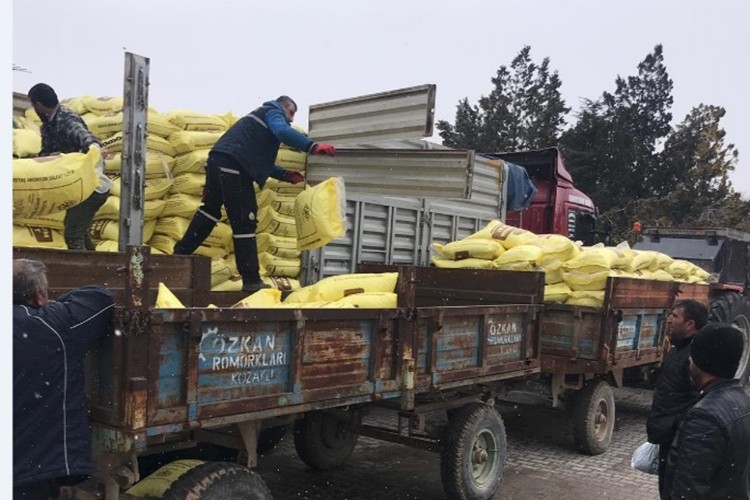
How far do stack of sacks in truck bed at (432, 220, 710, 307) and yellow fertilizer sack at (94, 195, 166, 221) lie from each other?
2.45m

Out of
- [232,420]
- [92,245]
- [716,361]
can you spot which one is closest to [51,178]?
[92,245]

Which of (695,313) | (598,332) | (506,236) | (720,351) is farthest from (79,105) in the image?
(720,351)

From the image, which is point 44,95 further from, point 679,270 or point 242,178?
point 679,270

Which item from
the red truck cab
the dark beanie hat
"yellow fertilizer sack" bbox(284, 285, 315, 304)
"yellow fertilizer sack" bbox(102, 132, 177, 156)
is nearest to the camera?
the dark beanie hat

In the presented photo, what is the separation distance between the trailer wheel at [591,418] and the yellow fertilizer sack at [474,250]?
1362 mm

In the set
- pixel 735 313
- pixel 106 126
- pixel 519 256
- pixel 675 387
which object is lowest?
pixel 735 313

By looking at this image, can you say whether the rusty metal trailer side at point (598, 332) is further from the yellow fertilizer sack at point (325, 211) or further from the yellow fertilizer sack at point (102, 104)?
the yellow fertilizer sack at point (102, 104)

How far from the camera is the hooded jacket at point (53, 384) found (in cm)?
215

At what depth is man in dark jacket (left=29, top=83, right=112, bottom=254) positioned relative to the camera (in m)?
4.00

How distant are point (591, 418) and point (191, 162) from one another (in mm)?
3846

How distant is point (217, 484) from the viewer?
2596 mm

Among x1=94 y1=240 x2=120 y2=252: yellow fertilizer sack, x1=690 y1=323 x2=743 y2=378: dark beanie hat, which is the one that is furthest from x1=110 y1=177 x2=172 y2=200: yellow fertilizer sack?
x1=690 y1=323 x2=743 y2=378: dark beanie hat

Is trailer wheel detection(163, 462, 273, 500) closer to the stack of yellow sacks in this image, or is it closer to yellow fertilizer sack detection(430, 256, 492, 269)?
the stack of yellow sacks

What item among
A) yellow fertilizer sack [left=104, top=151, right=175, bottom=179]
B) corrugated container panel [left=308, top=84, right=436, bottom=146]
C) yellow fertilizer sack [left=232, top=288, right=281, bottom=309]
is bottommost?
yellow fertilizer sack [left=232, top=288, right=281, bottom=309]
